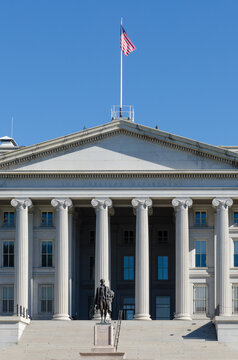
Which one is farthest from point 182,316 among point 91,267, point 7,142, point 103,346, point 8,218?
point 7,142

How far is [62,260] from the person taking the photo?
300ft

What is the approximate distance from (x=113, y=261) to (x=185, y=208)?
11.3 metres

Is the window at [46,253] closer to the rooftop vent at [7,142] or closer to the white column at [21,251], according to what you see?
the white column at [21,251]

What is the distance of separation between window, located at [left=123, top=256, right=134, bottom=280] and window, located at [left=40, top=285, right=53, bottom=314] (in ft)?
28.1

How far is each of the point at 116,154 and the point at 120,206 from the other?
457 cm

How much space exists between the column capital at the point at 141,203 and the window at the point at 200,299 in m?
7.69

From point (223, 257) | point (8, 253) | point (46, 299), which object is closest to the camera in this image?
point (223, 257)

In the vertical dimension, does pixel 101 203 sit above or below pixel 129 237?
above

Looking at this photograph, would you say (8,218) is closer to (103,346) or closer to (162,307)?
(162,307)

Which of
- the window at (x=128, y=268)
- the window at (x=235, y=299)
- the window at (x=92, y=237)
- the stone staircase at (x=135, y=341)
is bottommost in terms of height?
the stone staircase at (x=135, y=341)

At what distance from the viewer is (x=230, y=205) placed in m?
91.4

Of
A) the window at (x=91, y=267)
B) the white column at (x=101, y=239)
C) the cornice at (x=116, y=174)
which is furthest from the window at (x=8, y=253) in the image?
the window at (x=91, y=267)

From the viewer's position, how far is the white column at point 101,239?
299ft

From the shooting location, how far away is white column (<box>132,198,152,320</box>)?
3568 inches
